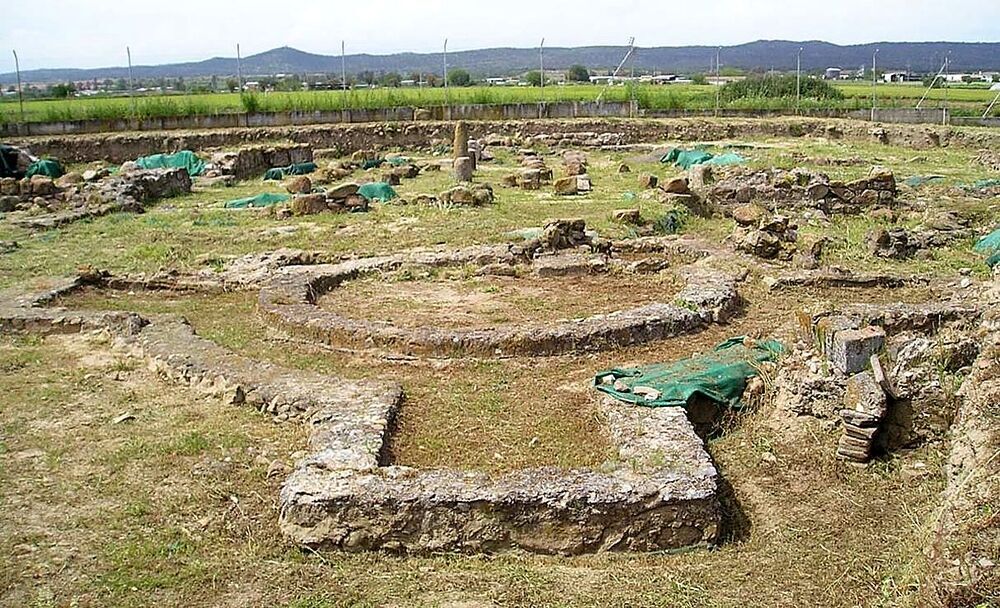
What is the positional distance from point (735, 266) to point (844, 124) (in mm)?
25447

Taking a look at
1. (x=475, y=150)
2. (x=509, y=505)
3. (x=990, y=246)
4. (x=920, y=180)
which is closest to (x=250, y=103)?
(x=475, y=150)

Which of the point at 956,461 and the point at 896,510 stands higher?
the point at 956,461

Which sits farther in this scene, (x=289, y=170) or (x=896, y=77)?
(x=896, y=77)

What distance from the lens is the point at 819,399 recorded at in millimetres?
7816

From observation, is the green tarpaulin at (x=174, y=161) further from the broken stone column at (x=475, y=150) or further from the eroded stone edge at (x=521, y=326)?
the eroded stone edge at (x=521, y=326)

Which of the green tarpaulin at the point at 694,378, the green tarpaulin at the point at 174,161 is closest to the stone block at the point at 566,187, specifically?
the green tarpaulin at the point at 174,161

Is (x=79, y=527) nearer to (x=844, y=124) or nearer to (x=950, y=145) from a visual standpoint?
(x=950, y=145)

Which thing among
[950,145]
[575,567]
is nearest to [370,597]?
[575,567]

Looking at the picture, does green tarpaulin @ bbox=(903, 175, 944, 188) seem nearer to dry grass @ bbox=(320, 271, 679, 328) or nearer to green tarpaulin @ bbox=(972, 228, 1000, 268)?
green tarpaulin @ bbox=(972, 228, 1000, 268)

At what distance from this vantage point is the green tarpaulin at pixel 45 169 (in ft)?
84.0

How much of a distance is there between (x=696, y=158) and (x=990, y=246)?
13397 mm

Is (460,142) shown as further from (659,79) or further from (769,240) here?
(659,79)

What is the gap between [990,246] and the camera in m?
14.8

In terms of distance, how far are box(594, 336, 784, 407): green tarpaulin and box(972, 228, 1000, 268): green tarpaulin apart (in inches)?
260
